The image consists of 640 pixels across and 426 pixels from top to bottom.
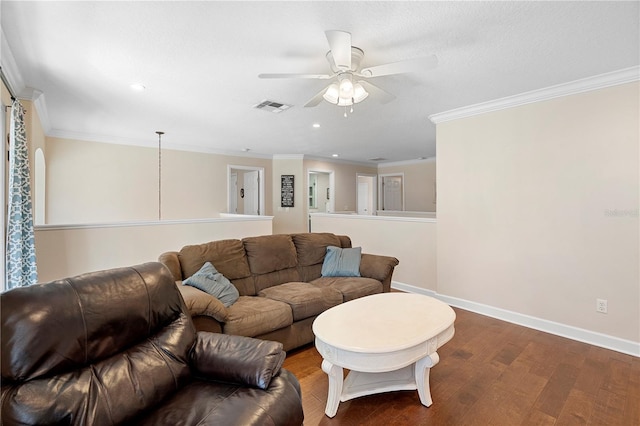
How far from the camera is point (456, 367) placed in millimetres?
2486

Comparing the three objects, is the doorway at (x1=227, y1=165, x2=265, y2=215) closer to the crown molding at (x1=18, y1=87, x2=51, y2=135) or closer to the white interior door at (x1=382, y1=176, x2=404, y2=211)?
the crown molding at (x1=18, y1=87, x2=51, y2=135)

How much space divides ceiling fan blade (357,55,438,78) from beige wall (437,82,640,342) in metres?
Result: 2.12

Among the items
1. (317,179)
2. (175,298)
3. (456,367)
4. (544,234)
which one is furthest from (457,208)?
(317,179)

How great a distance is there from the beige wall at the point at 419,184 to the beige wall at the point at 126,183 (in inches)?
175

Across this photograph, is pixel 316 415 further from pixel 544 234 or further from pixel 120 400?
pixel 544 234

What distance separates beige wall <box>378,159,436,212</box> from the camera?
788 centimetres

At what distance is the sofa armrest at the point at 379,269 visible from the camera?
11.6ft

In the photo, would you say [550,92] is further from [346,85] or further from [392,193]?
[392,193]

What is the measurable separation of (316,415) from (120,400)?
1146mm

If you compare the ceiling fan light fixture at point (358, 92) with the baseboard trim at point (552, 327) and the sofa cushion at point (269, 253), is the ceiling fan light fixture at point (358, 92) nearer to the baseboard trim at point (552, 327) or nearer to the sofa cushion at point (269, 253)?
the sofa cushion at point (269, 253)

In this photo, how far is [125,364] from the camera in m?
1.42

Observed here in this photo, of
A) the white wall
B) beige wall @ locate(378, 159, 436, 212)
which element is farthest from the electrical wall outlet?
beige wall @ locate(378, 159, 436, 212)

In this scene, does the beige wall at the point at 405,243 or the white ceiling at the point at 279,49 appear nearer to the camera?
the white ceiling at the point at 279,49

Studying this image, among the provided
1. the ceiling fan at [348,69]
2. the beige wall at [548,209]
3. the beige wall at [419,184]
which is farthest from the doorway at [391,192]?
the ceiling fan at [348,69]
